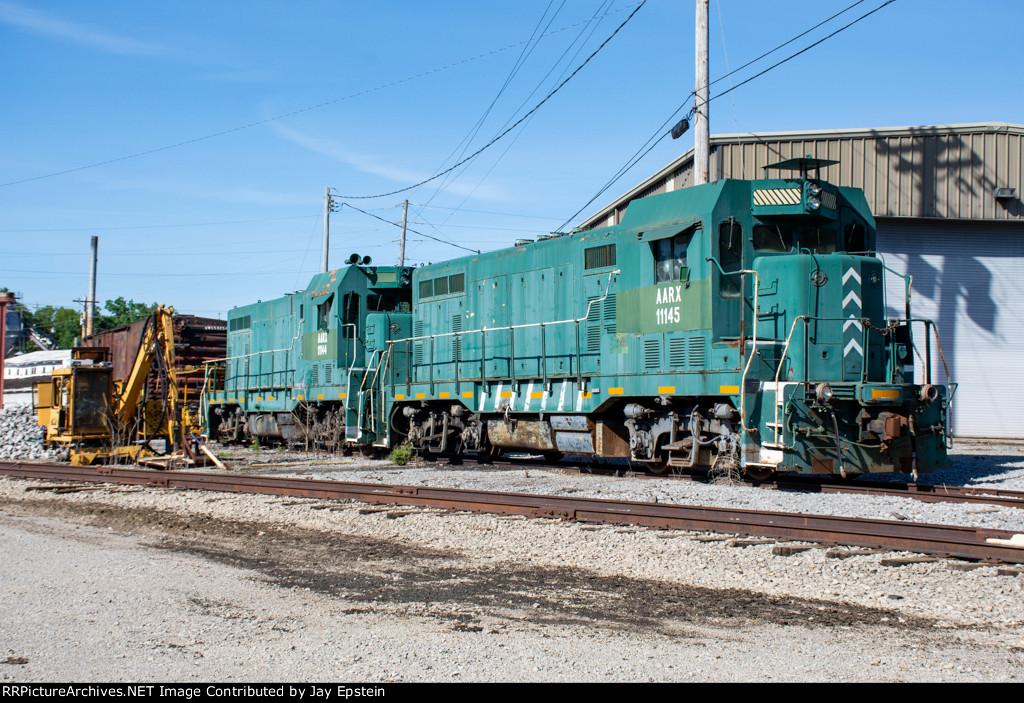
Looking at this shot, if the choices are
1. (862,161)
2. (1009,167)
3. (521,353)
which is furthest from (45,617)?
(1009,167)

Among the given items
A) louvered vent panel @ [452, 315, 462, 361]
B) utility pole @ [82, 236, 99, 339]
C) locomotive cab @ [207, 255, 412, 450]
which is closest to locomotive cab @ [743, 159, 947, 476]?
louvered vent panel @ [452, 315, 462, 361]

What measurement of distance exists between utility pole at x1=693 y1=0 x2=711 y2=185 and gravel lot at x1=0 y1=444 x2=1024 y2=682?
686 centimetres

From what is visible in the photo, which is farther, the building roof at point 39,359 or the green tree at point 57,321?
the green tree at point 57,321

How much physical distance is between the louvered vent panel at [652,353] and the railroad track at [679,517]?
112 inches

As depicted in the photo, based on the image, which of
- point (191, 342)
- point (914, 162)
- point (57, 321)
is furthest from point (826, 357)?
point (57, 321)

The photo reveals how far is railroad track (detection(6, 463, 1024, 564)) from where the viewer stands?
21.6 feet

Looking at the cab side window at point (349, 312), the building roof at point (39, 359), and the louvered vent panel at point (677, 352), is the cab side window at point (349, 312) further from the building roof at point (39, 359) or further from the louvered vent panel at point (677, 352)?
the building roof at point (39, 359)

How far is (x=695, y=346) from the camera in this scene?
35.5 feet

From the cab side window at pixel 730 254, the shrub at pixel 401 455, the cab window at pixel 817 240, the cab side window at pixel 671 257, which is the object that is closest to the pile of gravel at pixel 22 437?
the shrub at pixel 401 455

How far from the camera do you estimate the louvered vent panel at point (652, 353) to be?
1132 centimetres

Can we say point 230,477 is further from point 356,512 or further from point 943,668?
point 943,668

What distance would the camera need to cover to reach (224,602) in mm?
5754

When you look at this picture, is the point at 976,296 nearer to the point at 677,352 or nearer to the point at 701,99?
the point at 701,99

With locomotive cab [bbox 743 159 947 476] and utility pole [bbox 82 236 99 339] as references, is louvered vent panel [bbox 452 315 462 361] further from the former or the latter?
utility pole [bbox 82 236 99 339]
